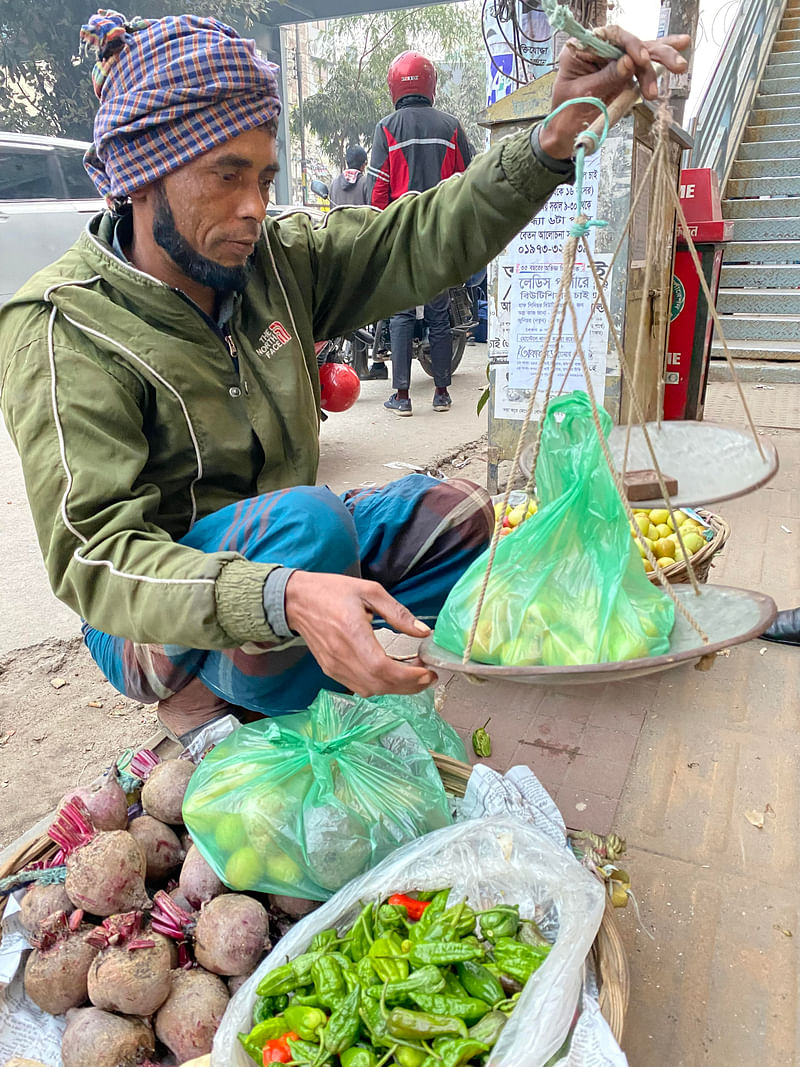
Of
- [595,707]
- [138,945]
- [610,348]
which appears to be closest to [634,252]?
[610,348]

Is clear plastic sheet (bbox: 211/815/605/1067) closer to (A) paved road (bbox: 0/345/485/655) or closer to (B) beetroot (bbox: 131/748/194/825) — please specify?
(B) beetroot (bbox: 131/748/194/825)

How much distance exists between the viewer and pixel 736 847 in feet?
5.95

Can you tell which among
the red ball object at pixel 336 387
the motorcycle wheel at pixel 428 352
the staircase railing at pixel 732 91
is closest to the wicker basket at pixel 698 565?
the red ball object at pixel 336 387

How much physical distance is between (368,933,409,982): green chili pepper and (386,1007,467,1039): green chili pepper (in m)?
0.07

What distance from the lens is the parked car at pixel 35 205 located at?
6906mm

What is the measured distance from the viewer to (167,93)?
1.51 meters

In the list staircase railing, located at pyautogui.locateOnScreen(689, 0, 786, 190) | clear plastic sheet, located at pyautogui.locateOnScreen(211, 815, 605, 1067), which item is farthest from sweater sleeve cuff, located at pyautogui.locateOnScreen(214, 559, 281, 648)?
staircase railing, located at pyautogui.locateOnScreen(689, 0, 786, 190)

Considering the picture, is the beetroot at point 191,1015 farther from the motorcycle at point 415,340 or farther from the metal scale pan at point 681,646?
the motorcycle at point 415,340

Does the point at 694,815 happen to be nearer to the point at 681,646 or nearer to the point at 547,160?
the point at 681,646

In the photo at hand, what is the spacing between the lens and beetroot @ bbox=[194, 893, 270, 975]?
52.9 inches

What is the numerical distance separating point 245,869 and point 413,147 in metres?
5.26

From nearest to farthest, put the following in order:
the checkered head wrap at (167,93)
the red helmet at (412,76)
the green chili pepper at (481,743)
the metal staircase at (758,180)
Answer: the checkered head wrap at (167,93) → the green chili pepper at (481,743) → the red helmet at (412,76) → the metal staircase at (758,180)

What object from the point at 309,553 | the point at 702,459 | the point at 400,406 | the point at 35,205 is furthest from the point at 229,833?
the point at 35,205

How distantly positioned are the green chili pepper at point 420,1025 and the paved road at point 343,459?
2.21 metres
